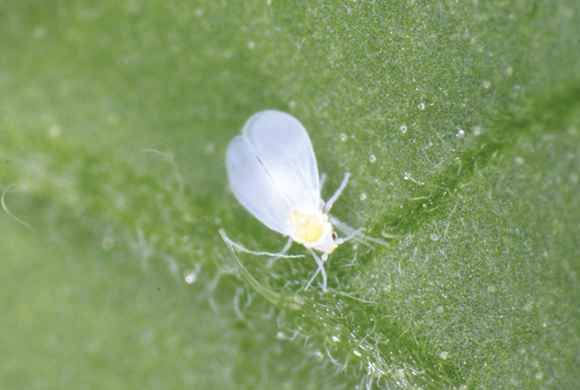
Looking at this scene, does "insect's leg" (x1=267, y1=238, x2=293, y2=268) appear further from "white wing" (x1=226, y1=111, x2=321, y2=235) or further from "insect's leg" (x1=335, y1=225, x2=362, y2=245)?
"insect's leg" (x1=335, y1=225, x2=362, y2=245)

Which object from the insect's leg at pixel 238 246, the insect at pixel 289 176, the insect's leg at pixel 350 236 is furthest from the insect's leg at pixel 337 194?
the insect's leg at pixel 238 246

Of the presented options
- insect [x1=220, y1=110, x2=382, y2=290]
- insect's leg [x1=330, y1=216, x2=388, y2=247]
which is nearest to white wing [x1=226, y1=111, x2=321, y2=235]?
insect [x1=220, y1=110, x2=382, y2=290]

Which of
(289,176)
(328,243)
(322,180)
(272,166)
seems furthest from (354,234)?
(272,166)

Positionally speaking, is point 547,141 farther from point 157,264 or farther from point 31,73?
point 31,73

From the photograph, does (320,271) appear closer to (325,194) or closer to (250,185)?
(325,194)

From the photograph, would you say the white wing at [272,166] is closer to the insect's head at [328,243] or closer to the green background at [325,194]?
the green background at [325,194]

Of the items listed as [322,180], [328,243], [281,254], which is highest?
[322,180]

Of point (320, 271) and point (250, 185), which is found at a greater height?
point (250, 185)
